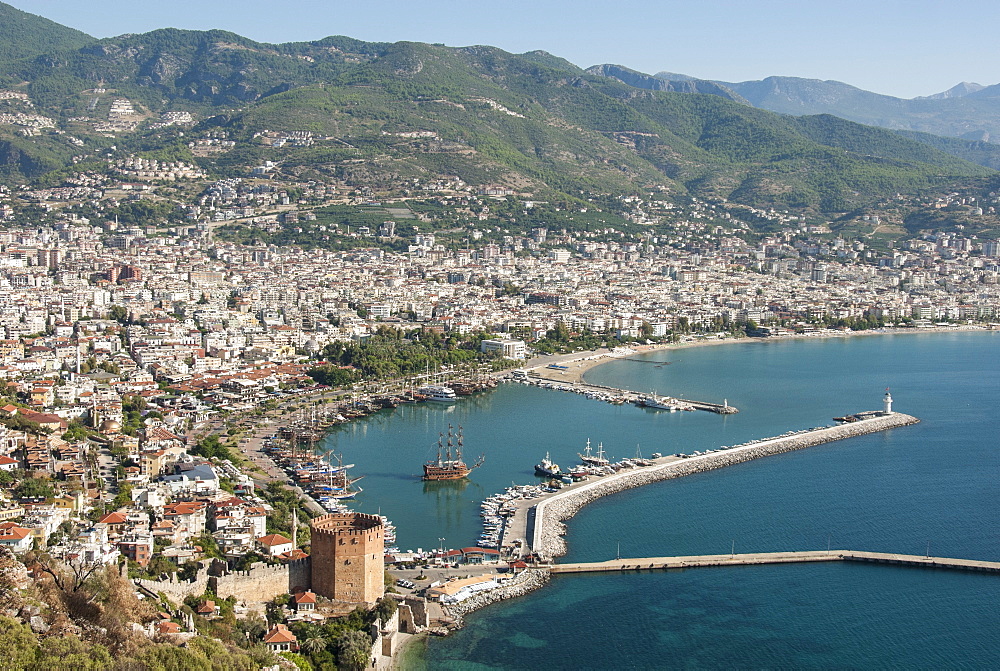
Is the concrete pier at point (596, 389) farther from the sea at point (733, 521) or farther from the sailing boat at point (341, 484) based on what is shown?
the sailing boat at point (341, 484)

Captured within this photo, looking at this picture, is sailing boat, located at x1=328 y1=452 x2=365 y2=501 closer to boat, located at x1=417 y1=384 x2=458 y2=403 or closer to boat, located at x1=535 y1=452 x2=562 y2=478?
boat, located at x1=535 y1=452 x2=562 y2=478

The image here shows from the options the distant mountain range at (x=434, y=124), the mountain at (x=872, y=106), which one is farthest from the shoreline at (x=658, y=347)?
the mountain at (x=872, y=106)

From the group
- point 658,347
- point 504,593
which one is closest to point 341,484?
point 504,593

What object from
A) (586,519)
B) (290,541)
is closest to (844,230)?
(586,519)

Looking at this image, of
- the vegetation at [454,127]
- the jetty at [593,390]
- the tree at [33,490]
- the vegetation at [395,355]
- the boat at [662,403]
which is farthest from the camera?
the vegetation at [454,127]

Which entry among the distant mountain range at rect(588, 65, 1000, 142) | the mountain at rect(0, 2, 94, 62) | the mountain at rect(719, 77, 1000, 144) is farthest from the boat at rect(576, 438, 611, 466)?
the mountain at rect(719, 77, 1000, 144)

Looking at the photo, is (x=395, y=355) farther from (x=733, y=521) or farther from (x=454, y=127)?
(x=454, y=127)

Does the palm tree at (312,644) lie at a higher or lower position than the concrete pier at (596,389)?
lower
